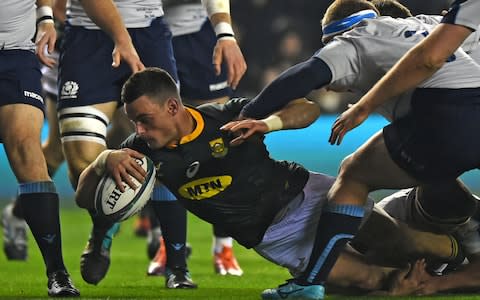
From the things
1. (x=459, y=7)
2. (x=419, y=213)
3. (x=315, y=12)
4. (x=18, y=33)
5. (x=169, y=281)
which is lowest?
(x=315, y=12)

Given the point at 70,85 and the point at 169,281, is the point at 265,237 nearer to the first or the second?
the point at 169,281

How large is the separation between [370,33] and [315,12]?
7835 mm

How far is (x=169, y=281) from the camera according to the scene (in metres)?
6.48

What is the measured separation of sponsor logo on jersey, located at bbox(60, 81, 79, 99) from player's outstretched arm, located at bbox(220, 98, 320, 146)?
132 cm

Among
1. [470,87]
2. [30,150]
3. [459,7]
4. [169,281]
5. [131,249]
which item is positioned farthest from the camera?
[131,249]

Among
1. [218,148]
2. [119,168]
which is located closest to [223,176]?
[218,148]

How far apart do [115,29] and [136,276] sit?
64.9 inches

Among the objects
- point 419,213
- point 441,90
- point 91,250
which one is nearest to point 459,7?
point 441,90

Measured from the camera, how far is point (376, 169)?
5.48 metres

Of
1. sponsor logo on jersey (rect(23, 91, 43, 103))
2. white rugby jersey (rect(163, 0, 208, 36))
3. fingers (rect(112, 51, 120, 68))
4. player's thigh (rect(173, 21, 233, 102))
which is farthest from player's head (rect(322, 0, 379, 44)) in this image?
white rugby jersey (rect(163, 0, 208, 36))

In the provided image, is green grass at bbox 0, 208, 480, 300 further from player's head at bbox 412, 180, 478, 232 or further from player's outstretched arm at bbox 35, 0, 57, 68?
player's outstretched arm at bbox 35, 0, 57, 68

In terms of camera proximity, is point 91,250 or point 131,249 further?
point 131,249

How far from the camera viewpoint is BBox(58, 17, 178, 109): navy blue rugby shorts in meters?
6.61

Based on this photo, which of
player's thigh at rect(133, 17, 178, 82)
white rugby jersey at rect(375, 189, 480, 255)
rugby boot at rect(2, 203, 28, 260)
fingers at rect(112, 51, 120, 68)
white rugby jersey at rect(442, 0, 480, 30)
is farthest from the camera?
rugby boot at rect(2, 203, 28, 260)
